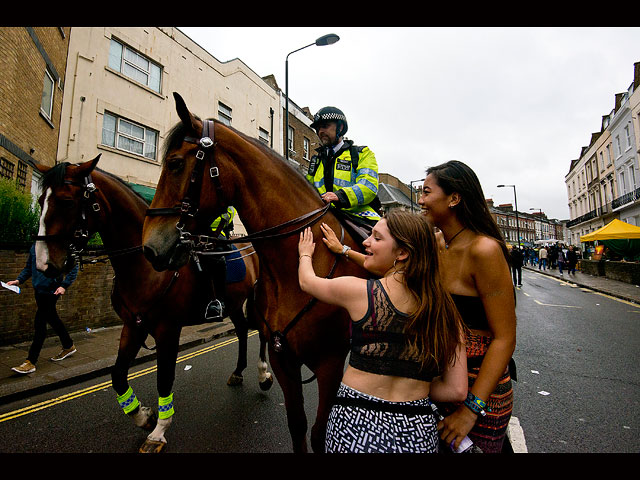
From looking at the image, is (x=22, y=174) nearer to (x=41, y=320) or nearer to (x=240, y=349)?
(x=41, y=320)

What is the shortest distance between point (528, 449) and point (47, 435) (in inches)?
188

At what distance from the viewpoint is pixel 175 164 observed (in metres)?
2.10

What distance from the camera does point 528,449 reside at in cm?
290

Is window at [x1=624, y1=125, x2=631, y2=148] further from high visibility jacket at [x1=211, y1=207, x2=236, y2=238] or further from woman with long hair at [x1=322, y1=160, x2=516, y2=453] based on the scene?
woman with long hair at [x1=322, y1=160, x2=516, y2=453]

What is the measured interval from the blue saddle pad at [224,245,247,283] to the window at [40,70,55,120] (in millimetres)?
10260

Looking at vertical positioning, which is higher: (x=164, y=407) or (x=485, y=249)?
(x=485, y=249)

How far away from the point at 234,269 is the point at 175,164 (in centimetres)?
213

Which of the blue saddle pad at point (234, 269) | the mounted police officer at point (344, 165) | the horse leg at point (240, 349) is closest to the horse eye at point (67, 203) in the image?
the blue saddle pad at point (234, 269)

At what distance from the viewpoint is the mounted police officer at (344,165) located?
2750 millimetres

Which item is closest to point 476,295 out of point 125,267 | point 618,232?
point 125,267

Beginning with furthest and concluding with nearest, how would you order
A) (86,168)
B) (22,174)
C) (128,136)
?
(128,136) → (22,174) → (86,168)

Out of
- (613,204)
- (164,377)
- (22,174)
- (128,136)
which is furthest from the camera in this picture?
(613,204)
